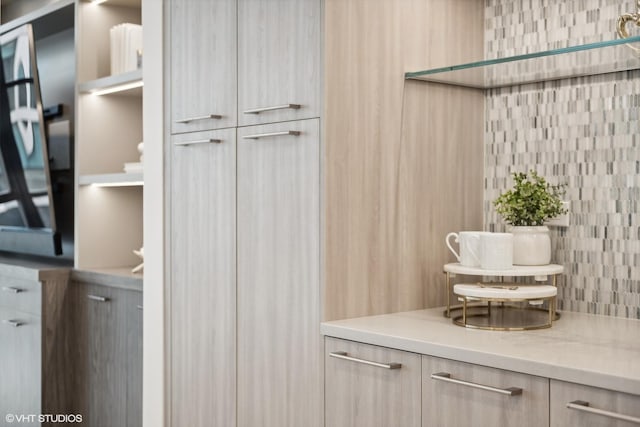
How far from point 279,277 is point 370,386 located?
46 cm

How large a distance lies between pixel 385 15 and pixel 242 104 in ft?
1.76

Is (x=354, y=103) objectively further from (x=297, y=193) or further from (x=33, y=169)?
(x=33, y=169)

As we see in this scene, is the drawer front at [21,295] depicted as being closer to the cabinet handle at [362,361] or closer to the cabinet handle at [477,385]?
the cabinet handle at [362,361]

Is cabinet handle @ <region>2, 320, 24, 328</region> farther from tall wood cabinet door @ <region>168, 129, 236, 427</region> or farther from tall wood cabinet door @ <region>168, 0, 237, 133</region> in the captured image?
tall wood cabinet door @ <region>168, 0, 237, 133</region>

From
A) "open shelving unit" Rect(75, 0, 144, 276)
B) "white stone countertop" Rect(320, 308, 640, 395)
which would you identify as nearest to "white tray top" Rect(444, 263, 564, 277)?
"white stone countertop" Rect(320, 308, 640, 395)

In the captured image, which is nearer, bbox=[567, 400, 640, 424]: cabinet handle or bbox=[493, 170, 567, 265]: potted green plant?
bbox=[567, 400, 640, 424]: cabinet handle

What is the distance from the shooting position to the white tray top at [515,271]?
2018 millimetres

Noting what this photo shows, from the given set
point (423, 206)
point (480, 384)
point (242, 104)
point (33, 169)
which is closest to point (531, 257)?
point (423, 206)

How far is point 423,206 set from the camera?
2266mm

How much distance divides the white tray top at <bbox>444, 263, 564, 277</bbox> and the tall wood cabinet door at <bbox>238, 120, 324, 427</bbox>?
42 centimetres

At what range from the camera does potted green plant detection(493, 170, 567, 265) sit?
6.98 ft

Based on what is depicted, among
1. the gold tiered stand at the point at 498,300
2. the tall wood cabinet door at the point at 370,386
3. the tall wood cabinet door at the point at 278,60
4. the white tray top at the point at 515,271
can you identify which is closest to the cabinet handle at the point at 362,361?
the tall wood cabinet door at the point at 370,386

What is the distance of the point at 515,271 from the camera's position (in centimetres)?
202

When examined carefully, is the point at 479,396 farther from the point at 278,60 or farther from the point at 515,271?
the point at 278,60
